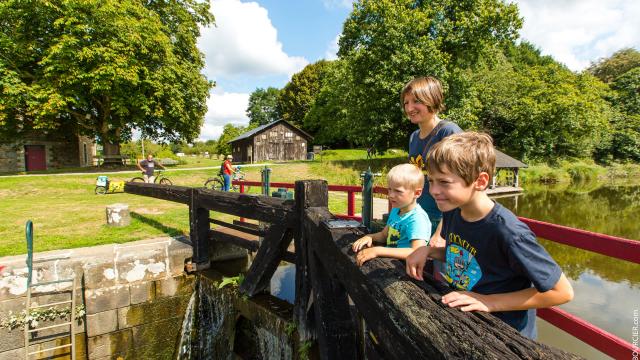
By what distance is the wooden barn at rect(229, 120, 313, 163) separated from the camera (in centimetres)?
3866

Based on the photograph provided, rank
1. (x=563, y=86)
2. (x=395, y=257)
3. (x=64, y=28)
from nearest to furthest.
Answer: (x=395, y=257) → (x=64, y=28) → (x=563, y=86)

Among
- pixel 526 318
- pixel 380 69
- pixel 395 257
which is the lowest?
pixel 526 318

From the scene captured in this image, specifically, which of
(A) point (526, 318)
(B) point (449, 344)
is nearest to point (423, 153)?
(A) point (526, 318)

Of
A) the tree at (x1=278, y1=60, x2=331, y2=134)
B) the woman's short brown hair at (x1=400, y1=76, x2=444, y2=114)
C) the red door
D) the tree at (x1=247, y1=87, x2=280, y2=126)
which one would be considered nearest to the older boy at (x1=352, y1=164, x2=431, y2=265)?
the woman's short brown hair at (x1=400, y1=76, x2=444, y2=114)

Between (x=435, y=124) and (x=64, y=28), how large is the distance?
79.1 feet

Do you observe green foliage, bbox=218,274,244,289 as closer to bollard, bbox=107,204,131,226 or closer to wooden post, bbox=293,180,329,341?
wooden post, bbox=293,180,329,341

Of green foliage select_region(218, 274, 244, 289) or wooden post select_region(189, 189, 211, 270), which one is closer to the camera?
green foliage select_region(218, 274, 244, 289)

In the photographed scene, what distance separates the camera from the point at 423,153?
251 centimetres

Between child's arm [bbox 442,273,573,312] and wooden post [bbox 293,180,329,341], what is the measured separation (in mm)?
1773

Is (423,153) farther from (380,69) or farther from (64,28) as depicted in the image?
(64,28)

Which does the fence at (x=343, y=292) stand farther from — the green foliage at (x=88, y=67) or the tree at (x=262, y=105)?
the tree at (x=262, y=105)

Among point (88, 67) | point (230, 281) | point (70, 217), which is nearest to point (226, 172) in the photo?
point (70, 217)

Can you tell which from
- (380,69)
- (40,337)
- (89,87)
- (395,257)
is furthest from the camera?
(380,69)

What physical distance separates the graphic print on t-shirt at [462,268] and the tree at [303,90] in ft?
168
